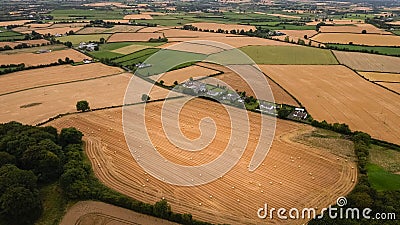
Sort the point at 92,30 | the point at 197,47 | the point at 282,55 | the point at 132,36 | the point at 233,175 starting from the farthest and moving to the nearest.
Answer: the point at 92,30, the point at 132,36, the point at 197,47, the point at 282,55, the point at 233,175

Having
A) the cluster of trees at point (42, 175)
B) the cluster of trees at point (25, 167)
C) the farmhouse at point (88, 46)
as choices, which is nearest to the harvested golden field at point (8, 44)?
the farmhouse at point (88, 46)

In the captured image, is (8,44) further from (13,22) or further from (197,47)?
(197,47)

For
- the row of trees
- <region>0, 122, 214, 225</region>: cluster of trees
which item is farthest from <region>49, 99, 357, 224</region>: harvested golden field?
<region>0, 122, 214, 225</region>: cluster of trees

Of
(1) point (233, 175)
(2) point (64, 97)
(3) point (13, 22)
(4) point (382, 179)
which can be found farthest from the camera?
(3) point (13, 22)

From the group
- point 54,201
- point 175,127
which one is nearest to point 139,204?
point 54,201

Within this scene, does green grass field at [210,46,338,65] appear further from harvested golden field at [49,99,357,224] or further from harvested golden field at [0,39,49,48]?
harvested golden field at [0,39,49,48]

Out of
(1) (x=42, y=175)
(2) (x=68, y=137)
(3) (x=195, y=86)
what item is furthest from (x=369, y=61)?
(1) (x=42, y=175)

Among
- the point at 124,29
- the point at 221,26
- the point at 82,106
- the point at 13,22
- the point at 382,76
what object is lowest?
the point at 382,76
